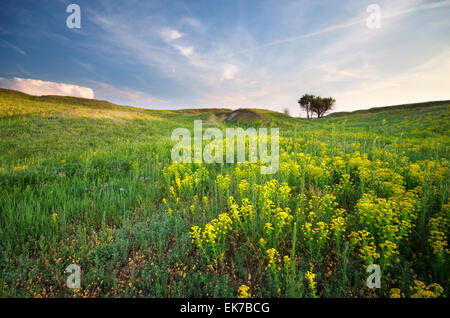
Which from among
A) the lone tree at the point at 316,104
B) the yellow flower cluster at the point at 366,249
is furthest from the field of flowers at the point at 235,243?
the lone tree at the point at 316,104

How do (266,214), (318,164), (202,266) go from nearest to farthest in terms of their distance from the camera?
(202,266), (266,214), (318,164)

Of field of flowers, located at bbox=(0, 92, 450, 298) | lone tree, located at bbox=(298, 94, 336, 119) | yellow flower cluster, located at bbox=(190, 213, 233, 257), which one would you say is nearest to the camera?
field of flowers, located at bbox=(0, 92, 450, 298)

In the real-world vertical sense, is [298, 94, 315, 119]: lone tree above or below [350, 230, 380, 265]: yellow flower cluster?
above

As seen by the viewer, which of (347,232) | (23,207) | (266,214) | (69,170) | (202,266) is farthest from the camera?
(69,170)

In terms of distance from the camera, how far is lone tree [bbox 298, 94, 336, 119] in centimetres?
5844

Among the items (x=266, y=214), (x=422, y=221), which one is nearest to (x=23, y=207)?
(x=266, y=214)

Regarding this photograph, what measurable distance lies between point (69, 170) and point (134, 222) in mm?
4160

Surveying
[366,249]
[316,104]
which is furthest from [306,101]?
[366,249]

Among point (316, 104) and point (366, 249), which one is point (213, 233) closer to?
point (366, 249)

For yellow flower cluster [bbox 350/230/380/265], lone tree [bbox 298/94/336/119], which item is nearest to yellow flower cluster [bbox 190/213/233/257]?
yellow flower cluster [bbox 350/230/380/265]

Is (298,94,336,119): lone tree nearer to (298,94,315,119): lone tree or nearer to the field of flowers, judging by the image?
(298,94,315,119): lone tree

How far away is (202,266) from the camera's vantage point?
89.7 inches

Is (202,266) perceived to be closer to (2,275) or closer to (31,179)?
(2,275)

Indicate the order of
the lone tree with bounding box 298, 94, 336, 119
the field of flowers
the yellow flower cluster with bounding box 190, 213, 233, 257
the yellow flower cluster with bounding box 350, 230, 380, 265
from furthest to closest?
the lone tree with bounding box 298, 94, 336, 119, the yellow flower cluster with bounding box 190, 213, 233, 257, the field of flowers, the yellow flower cluster with bounding box 350, 230, 380, 265
